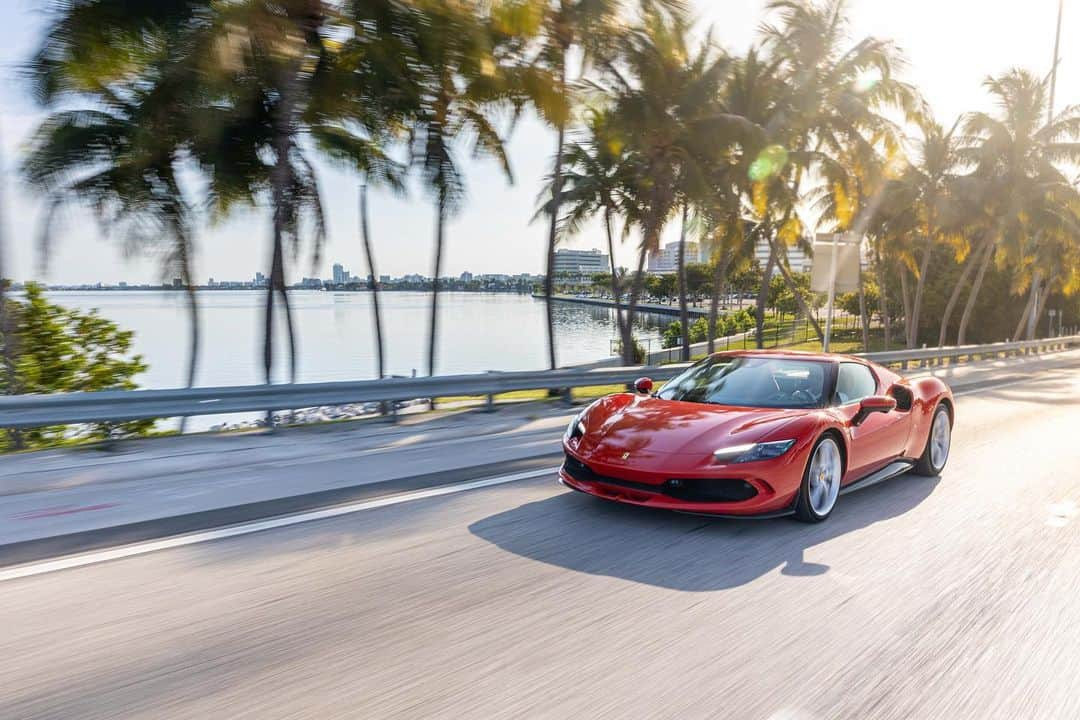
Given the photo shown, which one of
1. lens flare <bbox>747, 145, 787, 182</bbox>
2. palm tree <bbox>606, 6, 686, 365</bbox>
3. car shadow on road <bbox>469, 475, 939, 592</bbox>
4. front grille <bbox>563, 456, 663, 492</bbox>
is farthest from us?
lens flare <bbox>747, 145, 787, 182</bbox>

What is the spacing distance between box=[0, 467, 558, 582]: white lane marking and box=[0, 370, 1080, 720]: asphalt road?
0.15 metres

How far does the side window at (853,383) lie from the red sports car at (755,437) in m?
0.01

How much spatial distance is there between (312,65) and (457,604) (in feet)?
42.6

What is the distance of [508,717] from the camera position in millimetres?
3066

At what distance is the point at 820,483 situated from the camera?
596 centimetres

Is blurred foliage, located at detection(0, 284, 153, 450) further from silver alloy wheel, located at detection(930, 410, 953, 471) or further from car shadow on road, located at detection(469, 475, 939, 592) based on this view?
silver alloy wheel, located at detection(930, 410, 953, 471)

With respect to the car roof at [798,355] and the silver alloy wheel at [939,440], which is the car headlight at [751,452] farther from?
the silver alloy wheel at [939,440]

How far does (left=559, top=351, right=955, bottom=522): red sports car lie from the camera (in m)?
5.39

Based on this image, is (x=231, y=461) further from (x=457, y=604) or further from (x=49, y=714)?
(x=49, y=714)

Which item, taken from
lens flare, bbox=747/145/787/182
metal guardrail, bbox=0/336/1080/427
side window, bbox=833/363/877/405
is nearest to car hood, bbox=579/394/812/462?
side window, bbox=833/363/877/405

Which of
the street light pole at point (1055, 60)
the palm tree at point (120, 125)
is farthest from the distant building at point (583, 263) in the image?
the palm tree at point (120, 125)

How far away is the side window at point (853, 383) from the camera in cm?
652

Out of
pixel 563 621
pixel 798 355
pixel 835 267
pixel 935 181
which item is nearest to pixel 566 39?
pixel 835 267

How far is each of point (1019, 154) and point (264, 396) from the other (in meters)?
34.6
